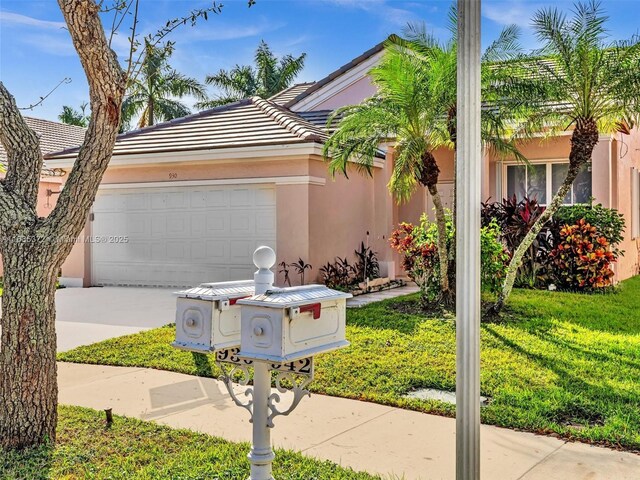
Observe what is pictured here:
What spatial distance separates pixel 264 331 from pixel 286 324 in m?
0.13

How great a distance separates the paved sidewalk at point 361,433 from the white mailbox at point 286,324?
142cm

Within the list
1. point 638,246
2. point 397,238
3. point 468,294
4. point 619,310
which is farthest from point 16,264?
point 638,246

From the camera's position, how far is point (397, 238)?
1255 centimetres

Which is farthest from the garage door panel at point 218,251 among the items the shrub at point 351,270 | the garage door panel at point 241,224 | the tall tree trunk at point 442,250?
the tall tree trunk at point 442,250

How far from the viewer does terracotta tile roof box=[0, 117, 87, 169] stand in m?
23.5

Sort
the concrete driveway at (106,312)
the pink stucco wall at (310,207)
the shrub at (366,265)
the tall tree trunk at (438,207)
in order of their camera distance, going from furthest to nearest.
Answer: the shrub at (366,265) < the pink stucco wall at (310,207) < the tall tree trunk at (438,207) < the concrete driveway at (106,312)

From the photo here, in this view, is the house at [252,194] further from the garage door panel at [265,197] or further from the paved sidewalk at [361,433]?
the paved sidewalk at [361,433]

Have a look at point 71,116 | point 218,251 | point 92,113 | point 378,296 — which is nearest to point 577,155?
point 378,296

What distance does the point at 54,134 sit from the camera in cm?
2534

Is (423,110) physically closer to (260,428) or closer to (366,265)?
(366,265)

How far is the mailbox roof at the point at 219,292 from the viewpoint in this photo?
364cm

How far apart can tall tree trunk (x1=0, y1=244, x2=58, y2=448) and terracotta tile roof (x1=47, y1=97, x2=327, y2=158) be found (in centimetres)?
882

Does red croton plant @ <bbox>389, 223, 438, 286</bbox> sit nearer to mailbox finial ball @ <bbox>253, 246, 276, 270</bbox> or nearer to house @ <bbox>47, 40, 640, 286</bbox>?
house @ <bbox>47, 40, 640, 286</bbox>

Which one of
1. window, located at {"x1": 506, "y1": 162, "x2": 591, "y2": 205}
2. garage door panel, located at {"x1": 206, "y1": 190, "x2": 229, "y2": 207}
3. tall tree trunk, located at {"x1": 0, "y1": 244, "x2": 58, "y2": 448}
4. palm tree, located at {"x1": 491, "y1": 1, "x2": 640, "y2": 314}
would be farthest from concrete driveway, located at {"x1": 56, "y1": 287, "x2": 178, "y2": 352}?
window, located at {"x1": 506, "y1": 162, "x2": 591, "y2": 205}
